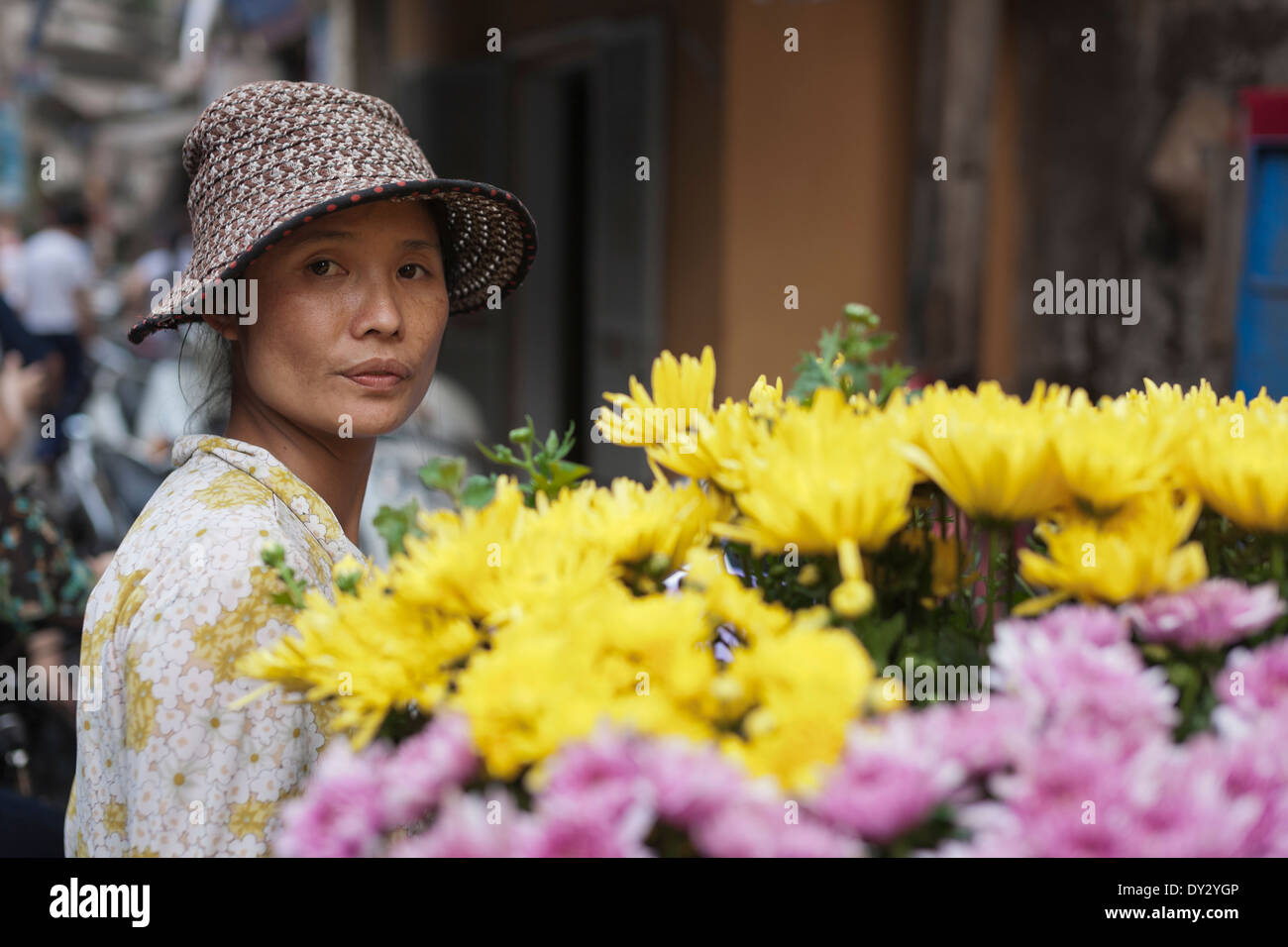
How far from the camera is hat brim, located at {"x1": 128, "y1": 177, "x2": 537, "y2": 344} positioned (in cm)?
129

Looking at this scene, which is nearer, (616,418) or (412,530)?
(616,418)

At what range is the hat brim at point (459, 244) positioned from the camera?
4.23 ft

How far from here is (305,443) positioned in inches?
58.9

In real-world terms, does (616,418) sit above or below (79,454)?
below

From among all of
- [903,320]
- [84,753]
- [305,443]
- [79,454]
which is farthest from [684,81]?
[84,753]

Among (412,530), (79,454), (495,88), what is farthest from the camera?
(495,88)

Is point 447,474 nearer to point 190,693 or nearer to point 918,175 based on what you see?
point 190,693

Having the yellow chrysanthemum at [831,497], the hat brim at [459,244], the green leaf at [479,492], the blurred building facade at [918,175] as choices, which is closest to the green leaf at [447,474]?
the green leaf at [479,492]

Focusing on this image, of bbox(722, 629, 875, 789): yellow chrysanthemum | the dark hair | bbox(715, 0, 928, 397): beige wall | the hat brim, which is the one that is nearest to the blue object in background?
bbox(715, 0, 928, 397): beige wall

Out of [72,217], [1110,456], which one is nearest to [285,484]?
[1110,456]

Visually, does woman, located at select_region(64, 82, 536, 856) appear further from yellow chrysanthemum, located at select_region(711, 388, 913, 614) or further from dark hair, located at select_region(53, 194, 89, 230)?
Result: dark hair, located at select_region(53, 194, 89, 230)

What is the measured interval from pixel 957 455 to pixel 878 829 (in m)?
0.27

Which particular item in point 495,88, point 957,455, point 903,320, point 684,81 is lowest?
point 957,455
